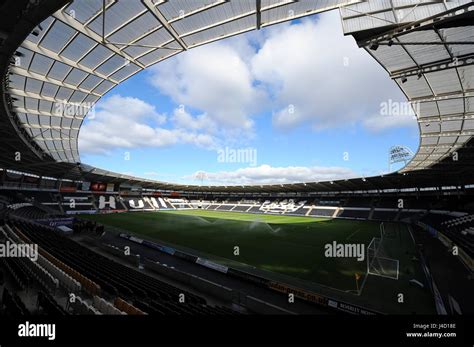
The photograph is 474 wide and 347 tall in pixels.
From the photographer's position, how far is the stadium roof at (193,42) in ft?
30.9

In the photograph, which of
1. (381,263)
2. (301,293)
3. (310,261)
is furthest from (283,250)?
(301,293)

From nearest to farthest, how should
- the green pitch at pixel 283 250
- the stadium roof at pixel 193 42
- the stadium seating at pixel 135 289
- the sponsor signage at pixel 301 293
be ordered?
the stadium roof at pixel 193 42
the stadium seating at pixel 135 289
the sponsor signage at pixel 301 293
the green pitch at pixel 283 250

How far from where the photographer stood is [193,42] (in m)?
13.6

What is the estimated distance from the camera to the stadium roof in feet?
30.9

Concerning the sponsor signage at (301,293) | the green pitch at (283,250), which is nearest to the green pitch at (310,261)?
the green pitch at (283,250)

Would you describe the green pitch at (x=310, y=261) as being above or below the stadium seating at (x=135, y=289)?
below

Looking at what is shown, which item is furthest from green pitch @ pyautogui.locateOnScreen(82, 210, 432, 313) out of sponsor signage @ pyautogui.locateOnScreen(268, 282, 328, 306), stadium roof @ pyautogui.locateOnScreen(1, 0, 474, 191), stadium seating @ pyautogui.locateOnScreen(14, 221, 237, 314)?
stadium roof @ pyautogui.locateOnScreen(1, 0, 474, 191)

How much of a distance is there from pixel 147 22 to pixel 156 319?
13445mm

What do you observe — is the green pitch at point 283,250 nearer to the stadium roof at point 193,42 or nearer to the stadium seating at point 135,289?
the stadium seating at point 135,289

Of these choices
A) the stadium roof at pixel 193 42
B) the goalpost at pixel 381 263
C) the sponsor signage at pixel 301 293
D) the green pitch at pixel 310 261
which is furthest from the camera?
the goalpost at pixel 381 263

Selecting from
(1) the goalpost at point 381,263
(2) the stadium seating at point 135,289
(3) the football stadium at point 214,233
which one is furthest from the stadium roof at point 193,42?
(1) the goalpost at point 381,263

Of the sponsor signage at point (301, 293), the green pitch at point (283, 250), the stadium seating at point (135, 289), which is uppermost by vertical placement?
the stadium seating at point (135, 289)

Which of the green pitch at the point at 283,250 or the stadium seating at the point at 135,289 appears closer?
the stadium seating at the point at 135,289

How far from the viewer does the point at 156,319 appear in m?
7.39
